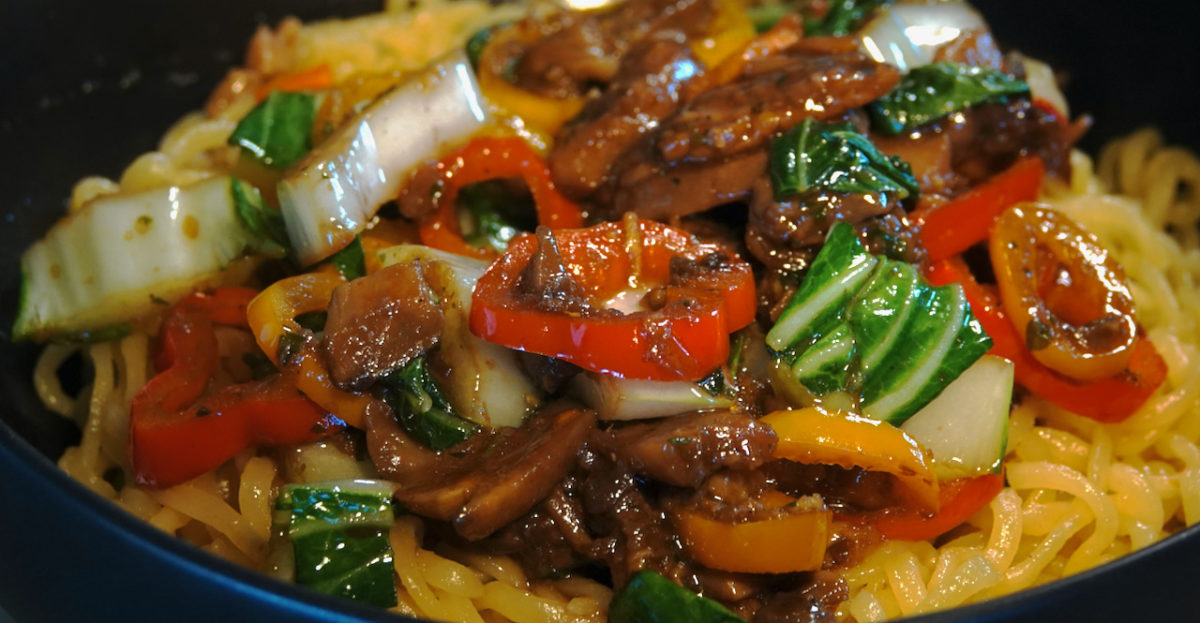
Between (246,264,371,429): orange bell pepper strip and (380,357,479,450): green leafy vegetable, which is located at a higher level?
(246,264,371,429): orange bell pepper strip

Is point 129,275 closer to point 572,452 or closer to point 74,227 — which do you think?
point 74,227

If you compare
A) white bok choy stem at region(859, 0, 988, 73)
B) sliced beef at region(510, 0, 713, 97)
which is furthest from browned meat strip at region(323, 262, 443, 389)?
white bok choy stem at region(859, 0, 988, 73)

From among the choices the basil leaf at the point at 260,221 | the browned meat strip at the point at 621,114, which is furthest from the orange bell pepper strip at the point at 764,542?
the basil leaf at the point at 260,221

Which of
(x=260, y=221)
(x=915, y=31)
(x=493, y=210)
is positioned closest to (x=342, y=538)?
(x=260, y=221)

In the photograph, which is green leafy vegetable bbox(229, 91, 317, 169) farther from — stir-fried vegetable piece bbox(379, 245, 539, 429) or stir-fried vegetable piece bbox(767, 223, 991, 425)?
stir-fried vegetable piece bbox(767, 223, 991, 425)

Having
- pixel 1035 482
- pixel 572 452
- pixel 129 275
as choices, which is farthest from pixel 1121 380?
pixel 129 275

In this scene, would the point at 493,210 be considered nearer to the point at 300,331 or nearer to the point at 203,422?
the point at 300,331

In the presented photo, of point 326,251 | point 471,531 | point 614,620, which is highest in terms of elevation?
point 326,251
